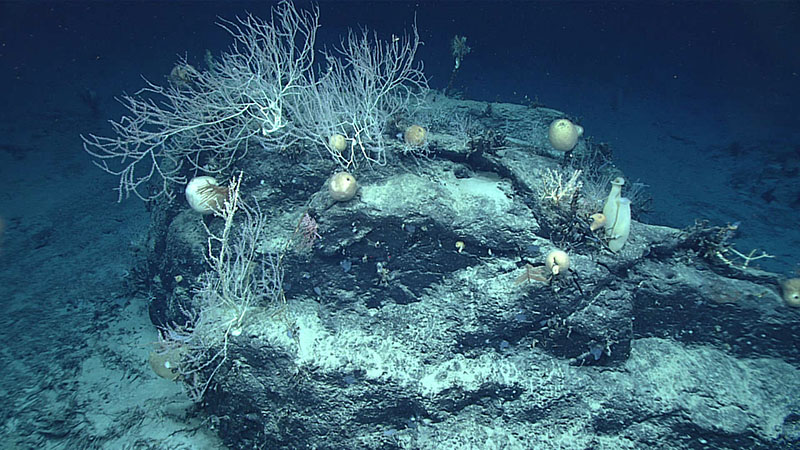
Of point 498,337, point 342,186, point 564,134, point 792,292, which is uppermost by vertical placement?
point 564,134

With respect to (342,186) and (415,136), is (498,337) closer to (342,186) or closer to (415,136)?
(342,186)

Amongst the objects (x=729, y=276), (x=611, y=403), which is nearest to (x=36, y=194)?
(x=611, y=403)

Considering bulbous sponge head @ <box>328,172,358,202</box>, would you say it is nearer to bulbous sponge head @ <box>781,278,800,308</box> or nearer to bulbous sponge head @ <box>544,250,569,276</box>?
bulbous sponge head @ <box>544,250,569,276</box>

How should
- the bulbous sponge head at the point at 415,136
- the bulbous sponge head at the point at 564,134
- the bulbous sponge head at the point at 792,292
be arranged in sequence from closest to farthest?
the bulbous sponge head at the point at 792,292
the bulbous sponge head at the point at 415,136
the bulbous sponge head at the point at 564,134

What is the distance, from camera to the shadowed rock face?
3.12 m

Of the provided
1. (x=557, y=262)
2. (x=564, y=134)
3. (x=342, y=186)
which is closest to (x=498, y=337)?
(x=557, y=262)

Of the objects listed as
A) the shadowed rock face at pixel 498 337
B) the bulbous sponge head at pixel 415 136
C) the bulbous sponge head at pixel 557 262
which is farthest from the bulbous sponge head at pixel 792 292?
the bulbous sponge head at pixel 415 136

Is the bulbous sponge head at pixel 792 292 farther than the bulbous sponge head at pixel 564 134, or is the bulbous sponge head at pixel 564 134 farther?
the bulbous sponge head at pixel 564 134

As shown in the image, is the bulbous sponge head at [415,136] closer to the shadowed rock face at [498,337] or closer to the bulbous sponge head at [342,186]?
the shadowed rock face at [498,337]

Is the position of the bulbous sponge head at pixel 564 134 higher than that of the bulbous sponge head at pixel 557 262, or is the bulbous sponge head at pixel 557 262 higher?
the bulbous sponge head at pixel 564 134

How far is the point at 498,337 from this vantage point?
130 inches

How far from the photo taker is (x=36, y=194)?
28.9 feet

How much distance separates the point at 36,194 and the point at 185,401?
8976 millimetres

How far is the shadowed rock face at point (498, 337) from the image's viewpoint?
3.12 metres
